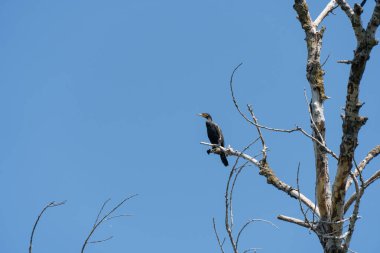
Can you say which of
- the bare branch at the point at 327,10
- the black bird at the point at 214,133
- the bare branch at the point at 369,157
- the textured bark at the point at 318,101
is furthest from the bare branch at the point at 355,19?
the black bird at the point at 214,133

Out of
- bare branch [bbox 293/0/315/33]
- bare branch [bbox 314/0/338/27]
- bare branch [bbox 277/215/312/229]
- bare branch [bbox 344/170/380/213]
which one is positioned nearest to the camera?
bare branch [bbox 344/170/380/213]

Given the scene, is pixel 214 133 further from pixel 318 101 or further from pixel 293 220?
pixel 293 220

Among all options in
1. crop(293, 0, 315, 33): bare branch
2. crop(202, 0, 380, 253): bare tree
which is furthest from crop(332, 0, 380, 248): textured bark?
crop(293, 0, 315, 33): bare branch

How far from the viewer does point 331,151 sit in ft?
11.4

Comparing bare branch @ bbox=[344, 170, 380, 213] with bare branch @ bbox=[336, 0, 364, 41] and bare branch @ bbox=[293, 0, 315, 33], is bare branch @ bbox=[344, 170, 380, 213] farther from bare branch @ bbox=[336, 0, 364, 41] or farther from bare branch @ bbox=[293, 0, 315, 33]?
Answer: bare branch @ bbox=[293, 0, 315, 33]

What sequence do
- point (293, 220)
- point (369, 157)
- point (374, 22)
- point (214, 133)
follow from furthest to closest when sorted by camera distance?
point (214, 133) < point (369, 157) < point (293, 220) < point (374, 22)

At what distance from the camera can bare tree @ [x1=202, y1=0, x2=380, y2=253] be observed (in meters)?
3.42

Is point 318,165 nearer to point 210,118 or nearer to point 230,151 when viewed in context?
point 230,151

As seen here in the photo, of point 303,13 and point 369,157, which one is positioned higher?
point 303,13

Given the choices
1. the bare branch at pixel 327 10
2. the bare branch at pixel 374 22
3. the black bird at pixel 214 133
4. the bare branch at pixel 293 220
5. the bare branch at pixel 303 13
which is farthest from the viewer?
the black bird at pixel 214 133

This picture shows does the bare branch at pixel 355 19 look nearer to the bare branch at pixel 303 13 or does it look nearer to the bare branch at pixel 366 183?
the bare branch at pixel 366 183

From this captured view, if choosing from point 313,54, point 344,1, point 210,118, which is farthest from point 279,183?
point 210,118

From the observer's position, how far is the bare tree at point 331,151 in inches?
135

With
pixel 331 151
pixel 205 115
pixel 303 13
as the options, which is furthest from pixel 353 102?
pixel 205 115
